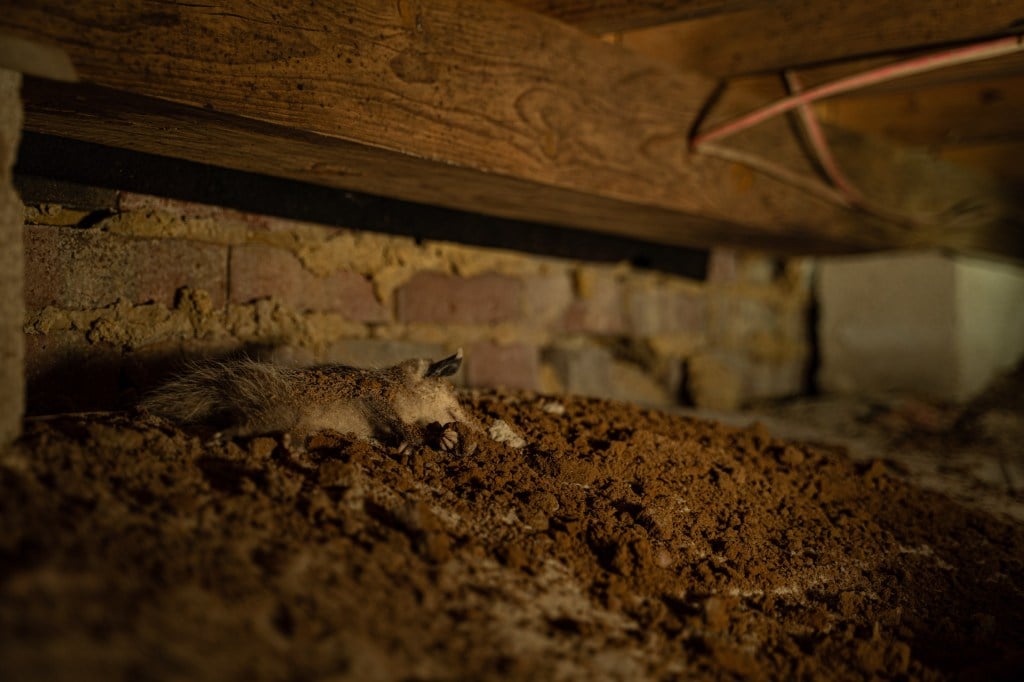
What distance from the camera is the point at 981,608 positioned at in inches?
59.1

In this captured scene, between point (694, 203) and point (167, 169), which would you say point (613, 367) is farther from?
point (167, 169)

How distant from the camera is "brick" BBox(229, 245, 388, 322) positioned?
200 centimetres

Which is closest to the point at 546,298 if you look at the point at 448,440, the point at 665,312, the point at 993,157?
the point at 665,312

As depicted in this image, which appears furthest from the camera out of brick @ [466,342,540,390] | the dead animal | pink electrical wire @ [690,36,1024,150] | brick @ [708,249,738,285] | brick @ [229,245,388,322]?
brick @ [708,249,738,285]

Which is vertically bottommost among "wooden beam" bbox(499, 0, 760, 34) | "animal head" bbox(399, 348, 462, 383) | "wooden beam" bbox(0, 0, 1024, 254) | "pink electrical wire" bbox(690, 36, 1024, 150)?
"animal head" bbox(399, 348, 462, 383)

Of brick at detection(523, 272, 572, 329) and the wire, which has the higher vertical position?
the wire

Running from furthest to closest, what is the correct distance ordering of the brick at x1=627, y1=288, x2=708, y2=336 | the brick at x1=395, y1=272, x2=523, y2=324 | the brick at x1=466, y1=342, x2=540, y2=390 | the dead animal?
the brick at x1=627, y1=288, x2=708, y2=336 → the brick at x1=466, y1=342, x2=540, y2=390 → the brick at x1=395, y1=272, x2=523, y2=324 → the dead animal

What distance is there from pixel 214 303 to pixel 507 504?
104cm

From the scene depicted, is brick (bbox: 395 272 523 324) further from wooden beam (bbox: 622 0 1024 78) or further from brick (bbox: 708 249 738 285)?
brick (bbox: 708 249 738 285)

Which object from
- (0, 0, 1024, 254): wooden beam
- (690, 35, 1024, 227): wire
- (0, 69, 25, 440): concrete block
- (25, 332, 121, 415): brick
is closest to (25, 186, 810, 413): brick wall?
(25, 332, 121, 415): brick

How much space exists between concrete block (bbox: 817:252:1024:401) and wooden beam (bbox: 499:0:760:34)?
252 cm

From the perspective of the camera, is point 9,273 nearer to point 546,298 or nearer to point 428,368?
point 428,368

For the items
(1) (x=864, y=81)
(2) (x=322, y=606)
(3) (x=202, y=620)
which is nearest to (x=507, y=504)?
(2) (x=322, y=606)

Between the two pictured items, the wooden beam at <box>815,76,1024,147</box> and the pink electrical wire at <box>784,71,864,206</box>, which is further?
the wooden beam at <box>815,76,1024,147</box>
